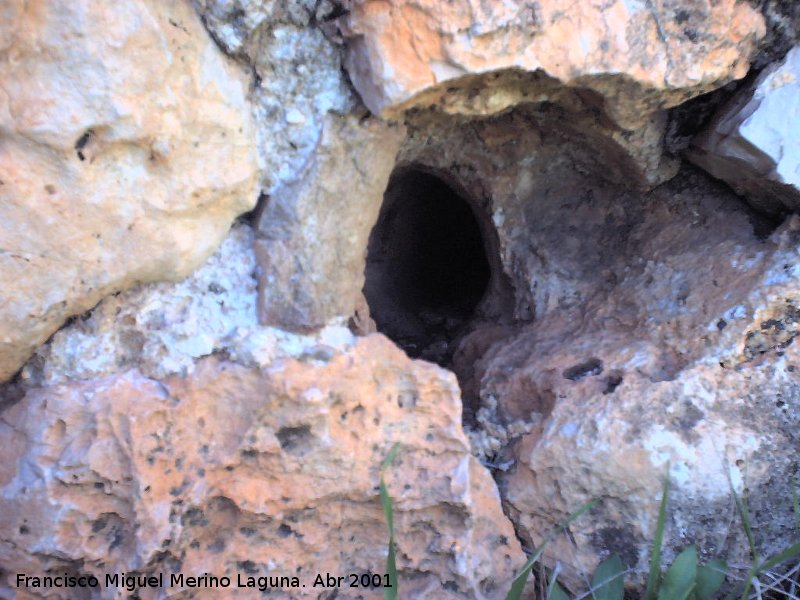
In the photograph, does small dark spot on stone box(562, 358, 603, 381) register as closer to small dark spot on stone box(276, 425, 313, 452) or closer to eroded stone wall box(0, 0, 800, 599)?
eroded stone wall box(0, 0, 800, 599)

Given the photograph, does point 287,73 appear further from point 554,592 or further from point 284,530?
point 554,592

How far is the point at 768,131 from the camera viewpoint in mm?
1392

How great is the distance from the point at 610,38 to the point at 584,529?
1.01 metres

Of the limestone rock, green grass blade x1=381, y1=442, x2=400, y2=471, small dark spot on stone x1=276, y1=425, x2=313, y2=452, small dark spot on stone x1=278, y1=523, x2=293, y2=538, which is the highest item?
the limestone rock

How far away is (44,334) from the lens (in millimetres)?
1220

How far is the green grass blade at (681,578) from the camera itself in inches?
51.0

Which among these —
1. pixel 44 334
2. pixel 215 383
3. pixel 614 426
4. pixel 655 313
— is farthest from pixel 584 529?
pixel 44 334

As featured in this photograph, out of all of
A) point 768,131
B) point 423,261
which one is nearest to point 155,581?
point 768,131

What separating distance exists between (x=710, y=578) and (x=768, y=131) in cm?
92

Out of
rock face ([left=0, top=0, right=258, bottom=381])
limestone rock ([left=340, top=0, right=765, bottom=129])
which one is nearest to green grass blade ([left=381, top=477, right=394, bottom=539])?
rock face ([left=0, top=0, right=258, bottom=381])

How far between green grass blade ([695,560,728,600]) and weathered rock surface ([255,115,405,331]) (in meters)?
0.90

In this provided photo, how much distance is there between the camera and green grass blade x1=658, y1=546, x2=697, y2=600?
1296mm

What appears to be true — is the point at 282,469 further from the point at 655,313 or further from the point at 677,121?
the point at 677,121

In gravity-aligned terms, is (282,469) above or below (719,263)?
below
